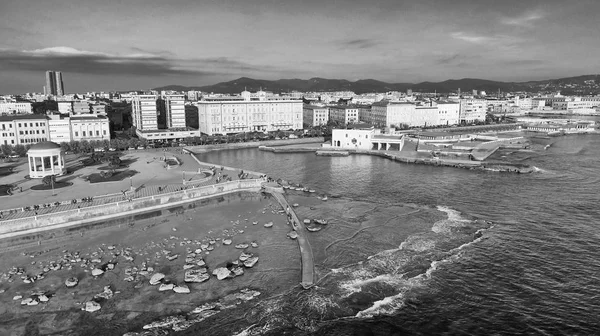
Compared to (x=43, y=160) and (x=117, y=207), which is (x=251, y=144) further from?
(x=117, y=207)

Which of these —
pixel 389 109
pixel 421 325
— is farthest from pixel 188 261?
pixel 389 109

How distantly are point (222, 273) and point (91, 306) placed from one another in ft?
20.5

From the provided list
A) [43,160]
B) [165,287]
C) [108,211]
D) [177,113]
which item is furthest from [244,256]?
[177,113]

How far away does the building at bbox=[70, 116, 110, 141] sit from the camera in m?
66.8

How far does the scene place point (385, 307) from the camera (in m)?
18.5

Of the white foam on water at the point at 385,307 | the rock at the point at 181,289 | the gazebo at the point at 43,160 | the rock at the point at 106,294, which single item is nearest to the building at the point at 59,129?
the gazebo at the point at 43,160

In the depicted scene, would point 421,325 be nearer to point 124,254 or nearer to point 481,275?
point 481,275

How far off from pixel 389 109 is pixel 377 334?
3480 inches

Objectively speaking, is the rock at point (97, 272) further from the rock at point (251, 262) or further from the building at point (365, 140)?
the building at point (365, 140)

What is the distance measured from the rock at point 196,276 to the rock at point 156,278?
4.08 ft

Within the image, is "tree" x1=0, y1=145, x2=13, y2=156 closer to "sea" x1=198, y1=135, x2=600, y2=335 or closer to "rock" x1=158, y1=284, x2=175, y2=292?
"sea" x1=198, y1=135, x2=600, y2=335

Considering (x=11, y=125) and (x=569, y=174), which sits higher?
(x=11, y=125)

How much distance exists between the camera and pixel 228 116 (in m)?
86.3

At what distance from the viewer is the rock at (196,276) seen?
20.6 metres
